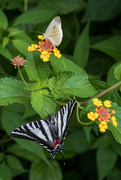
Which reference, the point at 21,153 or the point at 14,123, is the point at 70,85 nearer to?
the point at 14,123

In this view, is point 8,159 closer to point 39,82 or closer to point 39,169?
point 39,169

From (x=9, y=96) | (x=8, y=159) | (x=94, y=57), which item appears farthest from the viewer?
(x=94, y=57)

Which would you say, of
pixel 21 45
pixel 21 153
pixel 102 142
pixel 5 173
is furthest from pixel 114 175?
pixel 21 45

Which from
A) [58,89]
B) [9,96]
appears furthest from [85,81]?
[9,96]

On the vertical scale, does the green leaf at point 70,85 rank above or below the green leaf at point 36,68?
below

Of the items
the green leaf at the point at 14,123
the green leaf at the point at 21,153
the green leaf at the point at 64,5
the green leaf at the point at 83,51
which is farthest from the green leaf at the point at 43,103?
the green leaf at the point at 64,5

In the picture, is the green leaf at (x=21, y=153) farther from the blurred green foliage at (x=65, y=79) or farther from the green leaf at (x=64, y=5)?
the green leaf at (x=64, y=5)
